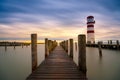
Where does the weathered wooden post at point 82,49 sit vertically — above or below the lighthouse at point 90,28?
below

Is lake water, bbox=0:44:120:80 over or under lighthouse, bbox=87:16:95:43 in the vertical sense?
under

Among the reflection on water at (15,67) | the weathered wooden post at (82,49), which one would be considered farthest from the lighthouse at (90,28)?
the weathered wooden post at (82,49)

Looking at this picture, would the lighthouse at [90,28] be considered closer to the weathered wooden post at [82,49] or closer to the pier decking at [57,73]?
the pier decking at [57,73]

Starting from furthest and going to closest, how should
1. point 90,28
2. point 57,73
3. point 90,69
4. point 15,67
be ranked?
point 90,28 < point 15,67 < point 90,69 < point 57,73

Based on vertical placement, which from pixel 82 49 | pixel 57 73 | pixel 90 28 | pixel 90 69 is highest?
pixel 90 28

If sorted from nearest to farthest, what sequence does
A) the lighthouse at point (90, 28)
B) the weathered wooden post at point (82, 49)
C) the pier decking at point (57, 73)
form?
the pier decking at point (57, 73)
the weathered wooden post at point (82, 49)
the lighthouse at point (90, 28)

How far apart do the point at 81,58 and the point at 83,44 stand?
1.63 ft

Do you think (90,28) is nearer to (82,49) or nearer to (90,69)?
(90,69)

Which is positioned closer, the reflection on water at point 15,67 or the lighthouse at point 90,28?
the reflection on water at point 15,67

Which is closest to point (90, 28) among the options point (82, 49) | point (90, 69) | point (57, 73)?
point (90, 69)

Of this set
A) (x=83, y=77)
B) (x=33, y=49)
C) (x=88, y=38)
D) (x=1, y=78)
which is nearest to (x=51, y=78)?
(x=83, y=77)

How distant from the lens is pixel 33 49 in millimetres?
6879

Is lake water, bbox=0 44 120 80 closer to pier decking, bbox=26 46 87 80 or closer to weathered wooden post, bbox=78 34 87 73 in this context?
pier decking, bbox=26 46 87 80

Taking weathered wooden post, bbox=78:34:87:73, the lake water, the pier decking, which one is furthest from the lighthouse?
weathered wooden post, bbox=78:34:87:73
